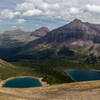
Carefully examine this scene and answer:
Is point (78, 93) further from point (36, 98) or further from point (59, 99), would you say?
point (36, 98)

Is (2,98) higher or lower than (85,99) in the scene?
higher

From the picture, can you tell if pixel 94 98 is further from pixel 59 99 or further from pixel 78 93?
pixel 59 99

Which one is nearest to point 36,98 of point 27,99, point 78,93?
point 27,99

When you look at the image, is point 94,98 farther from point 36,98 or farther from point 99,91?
point 36,98

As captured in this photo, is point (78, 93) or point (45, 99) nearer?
point (45, 99)

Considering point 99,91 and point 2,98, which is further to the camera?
point 99,91

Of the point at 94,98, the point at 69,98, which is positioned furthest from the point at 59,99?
the point at 94,98

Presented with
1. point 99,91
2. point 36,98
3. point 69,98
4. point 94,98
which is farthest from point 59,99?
point 99,91

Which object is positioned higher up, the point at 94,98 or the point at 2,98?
the point at 2,98
